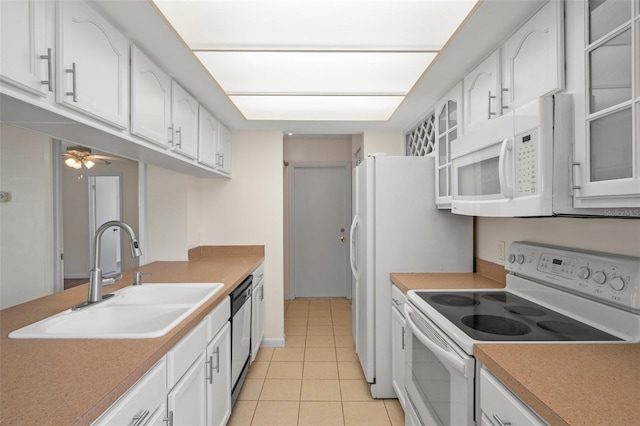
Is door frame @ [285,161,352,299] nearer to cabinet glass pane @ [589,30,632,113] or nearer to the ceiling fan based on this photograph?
the ceiling fan

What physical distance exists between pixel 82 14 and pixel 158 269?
1.85 m

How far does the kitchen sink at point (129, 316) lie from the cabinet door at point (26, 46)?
33.0 inches

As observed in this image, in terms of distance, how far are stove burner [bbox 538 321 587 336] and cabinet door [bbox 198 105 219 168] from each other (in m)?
2.22

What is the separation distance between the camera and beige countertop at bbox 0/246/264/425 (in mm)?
756

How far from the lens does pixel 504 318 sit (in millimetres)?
1424

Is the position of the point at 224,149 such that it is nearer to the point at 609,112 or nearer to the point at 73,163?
the point at 73,163

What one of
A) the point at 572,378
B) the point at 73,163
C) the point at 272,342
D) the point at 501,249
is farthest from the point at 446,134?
the point at 272,342

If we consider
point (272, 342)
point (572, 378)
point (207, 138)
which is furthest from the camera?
point (272, 342)

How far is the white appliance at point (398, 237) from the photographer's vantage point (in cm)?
239

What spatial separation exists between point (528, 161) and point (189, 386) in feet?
5.39

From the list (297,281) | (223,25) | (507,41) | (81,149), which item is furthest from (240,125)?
(297,281)


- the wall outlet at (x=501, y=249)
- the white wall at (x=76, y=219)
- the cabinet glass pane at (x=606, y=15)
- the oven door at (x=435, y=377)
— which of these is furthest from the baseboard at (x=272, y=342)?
the cabinet glass pane at (x=606, y=15)

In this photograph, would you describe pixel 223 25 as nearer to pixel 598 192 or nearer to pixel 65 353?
pixel 65 353

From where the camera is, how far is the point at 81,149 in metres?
1.91
